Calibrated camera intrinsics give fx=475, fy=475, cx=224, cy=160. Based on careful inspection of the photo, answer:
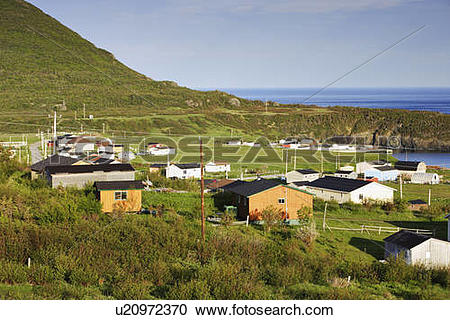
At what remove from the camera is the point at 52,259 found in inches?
386

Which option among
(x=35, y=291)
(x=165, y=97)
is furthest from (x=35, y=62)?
(x=35, y=291)

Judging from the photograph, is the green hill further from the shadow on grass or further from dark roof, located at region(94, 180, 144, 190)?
the shadow on grass

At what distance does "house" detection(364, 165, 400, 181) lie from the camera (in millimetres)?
37594

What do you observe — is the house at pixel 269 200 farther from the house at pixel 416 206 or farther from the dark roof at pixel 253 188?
the house at pixel 416 206

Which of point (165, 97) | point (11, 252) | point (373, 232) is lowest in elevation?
point (373, 232)

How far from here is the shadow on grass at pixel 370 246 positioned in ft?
49.2

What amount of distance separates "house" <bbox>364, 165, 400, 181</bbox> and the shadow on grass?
21.3m

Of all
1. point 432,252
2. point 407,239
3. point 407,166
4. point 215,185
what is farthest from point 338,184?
point 407,166

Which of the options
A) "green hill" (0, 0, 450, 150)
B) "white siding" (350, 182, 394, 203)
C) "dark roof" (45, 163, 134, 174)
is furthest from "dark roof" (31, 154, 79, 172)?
"green hill" (0, 0, 450, 150)

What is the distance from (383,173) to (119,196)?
2596 cm

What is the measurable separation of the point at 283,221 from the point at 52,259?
1051 centimetres

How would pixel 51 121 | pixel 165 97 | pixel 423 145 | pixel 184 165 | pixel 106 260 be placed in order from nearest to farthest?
pixel 106 260 < pixel 184 165 < pixel 51 121 < pixel 423 145 < pixel 165 97

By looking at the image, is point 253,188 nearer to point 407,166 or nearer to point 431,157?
point 407,166

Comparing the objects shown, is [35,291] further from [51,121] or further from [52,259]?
[51,121]
